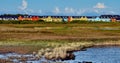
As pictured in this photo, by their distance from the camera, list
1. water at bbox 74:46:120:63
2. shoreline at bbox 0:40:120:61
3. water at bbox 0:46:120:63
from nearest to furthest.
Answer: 1. shoreline at bbox 0:40:120:61
2. water at bbox 0:46:120:63
3. water at bbox 74:46:120:63

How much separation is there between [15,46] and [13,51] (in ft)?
18.5

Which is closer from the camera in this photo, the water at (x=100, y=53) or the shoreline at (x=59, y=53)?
the shoreline at (x=59, y=53)

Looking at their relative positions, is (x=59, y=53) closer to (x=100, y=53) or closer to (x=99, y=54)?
(x=99, y=54)

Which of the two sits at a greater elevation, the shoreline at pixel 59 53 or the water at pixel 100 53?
the shoreline at pixel 59 53

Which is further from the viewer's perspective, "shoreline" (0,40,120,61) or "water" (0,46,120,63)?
"water" (0,46,120,63)

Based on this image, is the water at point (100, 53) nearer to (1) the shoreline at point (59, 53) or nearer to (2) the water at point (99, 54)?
(2) the water at point (99, 54)

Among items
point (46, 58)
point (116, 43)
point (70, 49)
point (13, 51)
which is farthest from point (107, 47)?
point (46, 58)

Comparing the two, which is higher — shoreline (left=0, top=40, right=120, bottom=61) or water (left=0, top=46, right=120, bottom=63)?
shoreline (left=0, top=40, right=120, bottom=61)

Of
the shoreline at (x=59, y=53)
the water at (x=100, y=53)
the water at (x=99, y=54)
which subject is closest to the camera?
the shoreline at (x=59, y=53)

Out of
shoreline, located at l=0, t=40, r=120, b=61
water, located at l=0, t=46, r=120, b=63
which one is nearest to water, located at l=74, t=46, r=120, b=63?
water, located at l=0, t=46, r=120, b=63

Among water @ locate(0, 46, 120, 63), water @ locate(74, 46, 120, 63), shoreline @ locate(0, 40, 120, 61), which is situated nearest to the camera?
shoreline @ locate(0, 40, 120, 61)

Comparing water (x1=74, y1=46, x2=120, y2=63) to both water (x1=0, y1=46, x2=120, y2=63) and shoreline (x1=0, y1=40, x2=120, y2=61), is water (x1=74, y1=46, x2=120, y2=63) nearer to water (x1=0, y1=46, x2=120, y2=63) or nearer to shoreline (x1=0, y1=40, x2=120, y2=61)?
water (x1=0, y1=46, x2=120, y2=63)

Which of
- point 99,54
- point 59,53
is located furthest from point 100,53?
point 59,53

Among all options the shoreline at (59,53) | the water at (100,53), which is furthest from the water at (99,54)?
the shoreline at (59,53)
